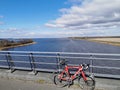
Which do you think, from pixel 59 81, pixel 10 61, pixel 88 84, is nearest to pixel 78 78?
pixel 88 84

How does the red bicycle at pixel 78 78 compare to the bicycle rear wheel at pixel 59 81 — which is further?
the bicycle rear wheel at pixel 59 81

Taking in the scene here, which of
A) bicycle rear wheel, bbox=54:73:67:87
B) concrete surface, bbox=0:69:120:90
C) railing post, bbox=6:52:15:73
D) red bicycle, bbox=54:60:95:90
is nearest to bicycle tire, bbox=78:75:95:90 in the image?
red bicycle, bbox=54:60:95:90

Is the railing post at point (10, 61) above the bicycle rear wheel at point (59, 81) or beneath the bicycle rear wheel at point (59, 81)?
above

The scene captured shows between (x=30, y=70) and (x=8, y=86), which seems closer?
(x=8, y=86)

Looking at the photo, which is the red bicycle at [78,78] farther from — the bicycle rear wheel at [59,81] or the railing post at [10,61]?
the railing post at [10,61]

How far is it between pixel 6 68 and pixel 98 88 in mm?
4520

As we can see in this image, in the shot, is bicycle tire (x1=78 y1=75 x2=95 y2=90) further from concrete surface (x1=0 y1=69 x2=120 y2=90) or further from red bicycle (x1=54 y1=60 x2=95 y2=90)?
concrete surface (x1=0 y1=69 x2=120 y2=90)

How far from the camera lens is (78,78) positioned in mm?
4355

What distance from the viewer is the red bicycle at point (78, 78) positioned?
4.23 meters

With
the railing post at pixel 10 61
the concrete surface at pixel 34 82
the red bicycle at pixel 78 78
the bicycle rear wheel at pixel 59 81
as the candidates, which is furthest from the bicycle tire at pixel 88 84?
the railing post at pixel 10 61

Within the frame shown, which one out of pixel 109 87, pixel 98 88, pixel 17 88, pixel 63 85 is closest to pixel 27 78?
pixel 17 88

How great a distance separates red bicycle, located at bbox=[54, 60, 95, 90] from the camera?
4227 mm

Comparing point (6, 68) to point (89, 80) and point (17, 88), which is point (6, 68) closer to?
point (17, 88)

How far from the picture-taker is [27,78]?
203 inches
